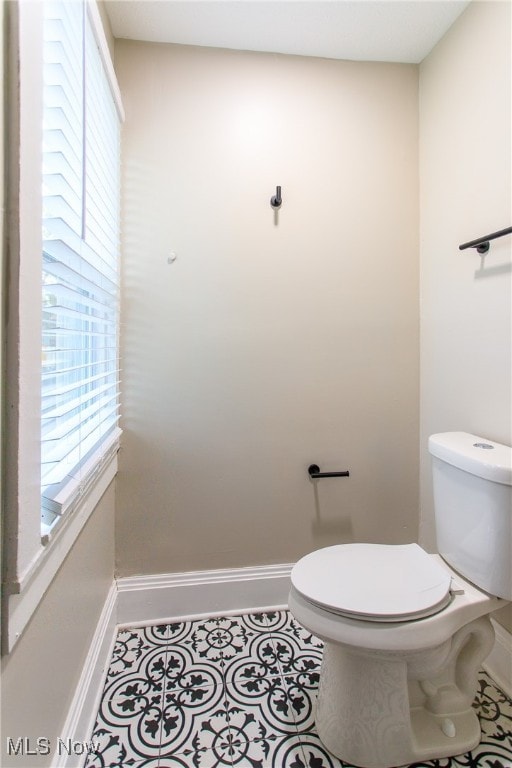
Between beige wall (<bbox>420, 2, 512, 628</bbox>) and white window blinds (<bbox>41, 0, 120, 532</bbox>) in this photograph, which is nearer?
white window blinds (<bbox>41, 0, 120, 532</bbox>)

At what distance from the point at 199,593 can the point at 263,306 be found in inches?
47.3

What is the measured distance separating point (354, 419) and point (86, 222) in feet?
3.99

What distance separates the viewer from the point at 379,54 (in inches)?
59.7

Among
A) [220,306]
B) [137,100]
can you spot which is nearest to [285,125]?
[137,100]

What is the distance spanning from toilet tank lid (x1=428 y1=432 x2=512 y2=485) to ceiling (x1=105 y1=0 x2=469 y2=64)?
151 cm

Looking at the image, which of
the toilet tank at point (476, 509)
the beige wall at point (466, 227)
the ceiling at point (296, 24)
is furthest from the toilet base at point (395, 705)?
the ceiling at point (296, 24)

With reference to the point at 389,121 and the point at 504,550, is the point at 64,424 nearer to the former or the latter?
the point at 504,550

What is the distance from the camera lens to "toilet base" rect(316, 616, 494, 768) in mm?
967

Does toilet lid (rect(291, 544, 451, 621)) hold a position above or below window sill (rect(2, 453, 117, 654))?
below

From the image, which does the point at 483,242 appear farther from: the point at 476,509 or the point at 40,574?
the point at 40,574

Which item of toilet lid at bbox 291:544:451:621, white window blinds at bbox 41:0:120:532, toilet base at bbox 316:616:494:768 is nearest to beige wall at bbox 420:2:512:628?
toilet base at bbox 316:616:494:768

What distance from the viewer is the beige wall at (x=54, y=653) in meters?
0.65

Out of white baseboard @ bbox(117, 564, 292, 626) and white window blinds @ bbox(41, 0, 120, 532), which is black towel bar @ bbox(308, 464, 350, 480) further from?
white window blinds @ bbox(41, 0, 120, 532)

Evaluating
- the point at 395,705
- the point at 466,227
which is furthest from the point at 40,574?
the point at 466,227
